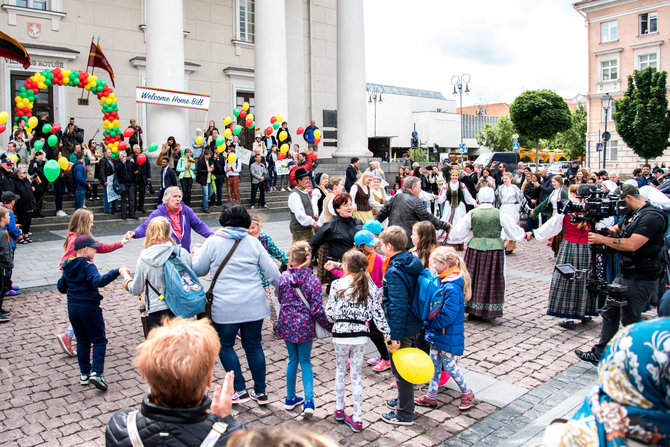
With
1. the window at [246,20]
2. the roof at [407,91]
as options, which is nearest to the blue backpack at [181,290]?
the window at [246,20]

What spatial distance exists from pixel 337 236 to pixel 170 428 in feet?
15.8

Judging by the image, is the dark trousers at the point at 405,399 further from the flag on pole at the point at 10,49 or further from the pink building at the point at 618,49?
the pink building at the point at 618,49

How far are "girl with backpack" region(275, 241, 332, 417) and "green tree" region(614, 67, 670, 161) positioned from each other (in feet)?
130

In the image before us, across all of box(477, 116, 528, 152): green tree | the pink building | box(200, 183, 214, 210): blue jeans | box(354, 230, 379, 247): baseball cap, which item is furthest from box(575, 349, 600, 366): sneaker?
box(477, 116, 528, 152): green tree

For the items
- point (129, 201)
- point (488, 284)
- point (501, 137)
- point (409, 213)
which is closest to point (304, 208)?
point (409, 213)

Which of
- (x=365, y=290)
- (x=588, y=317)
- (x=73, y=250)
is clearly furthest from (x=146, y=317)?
(x=588, y=317)

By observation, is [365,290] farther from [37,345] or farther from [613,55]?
[613,55]

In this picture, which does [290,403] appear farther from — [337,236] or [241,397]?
[337,236]

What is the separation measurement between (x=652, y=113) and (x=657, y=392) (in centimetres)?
4176

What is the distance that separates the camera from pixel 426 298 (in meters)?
4.57

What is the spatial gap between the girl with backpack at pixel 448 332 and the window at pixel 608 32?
56.6 meters

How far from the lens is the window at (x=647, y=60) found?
49.3 metres

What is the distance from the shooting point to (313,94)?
1022 inches

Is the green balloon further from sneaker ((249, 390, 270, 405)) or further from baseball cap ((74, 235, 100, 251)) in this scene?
sneaker ((249, 390, 270, 405))
